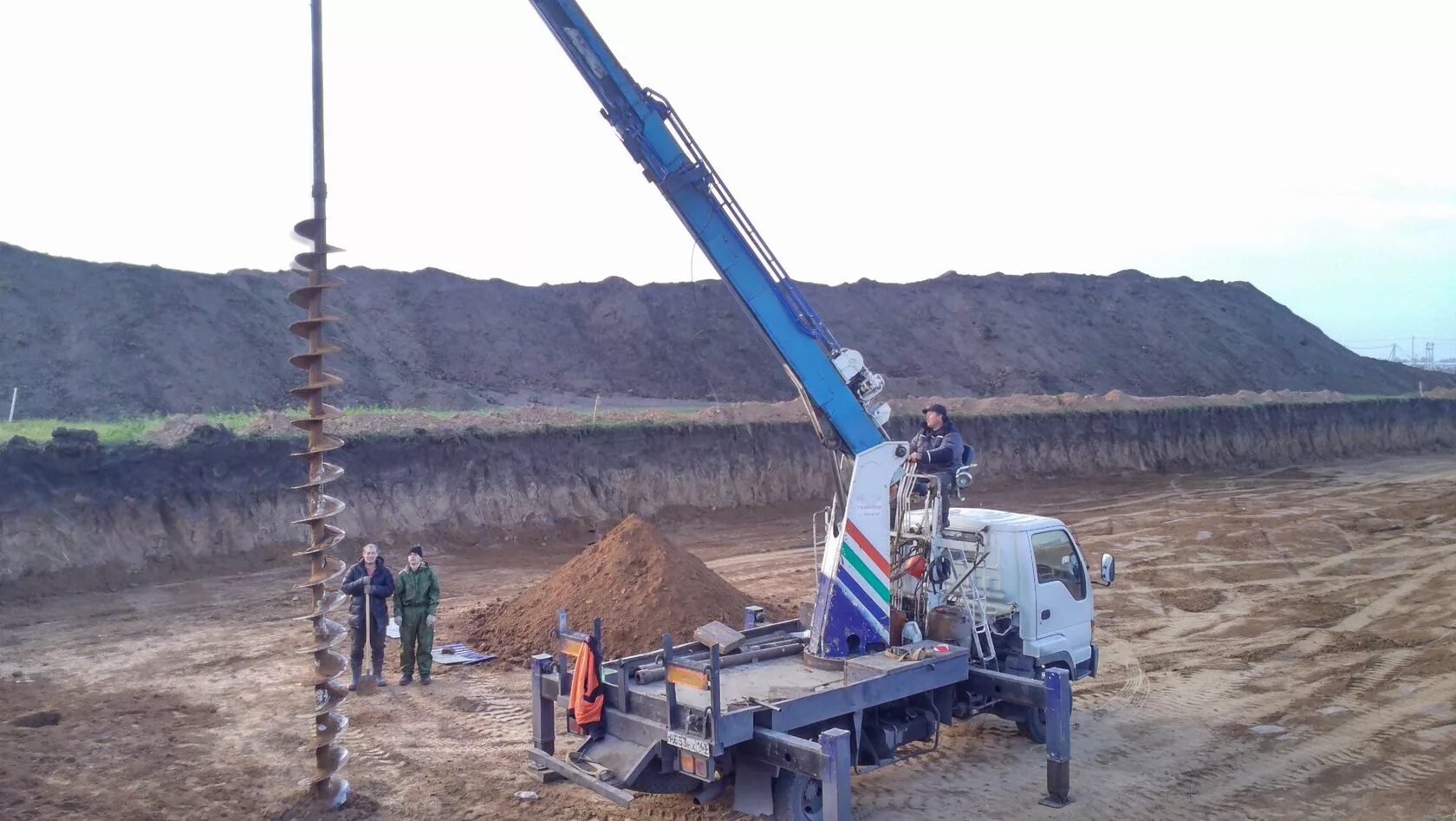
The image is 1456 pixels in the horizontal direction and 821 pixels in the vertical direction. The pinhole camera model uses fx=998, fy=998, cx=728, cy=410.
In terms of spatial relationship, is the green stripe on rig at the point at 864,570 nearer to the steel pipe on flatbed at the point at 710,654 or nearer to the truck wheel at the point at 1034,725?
the steel pipe on flatbed at the point at 710,654

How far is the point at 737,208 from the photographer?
8.76m

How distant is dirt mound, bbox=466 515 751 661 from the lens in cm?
1191

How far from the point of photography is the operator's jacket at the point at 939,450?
879cm

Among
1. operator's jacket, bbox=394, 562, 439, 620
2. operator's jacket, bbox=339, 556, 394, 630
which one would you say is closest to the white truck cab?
operator's jacket, bbox=394, 562, 439, 620

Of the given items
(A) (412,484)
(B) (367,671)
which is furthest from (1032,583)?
(A) (412,484)

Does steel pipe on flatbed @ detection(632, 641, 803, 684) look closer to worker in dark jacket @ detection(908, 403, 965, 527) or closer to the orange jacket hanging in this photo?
the orange jacket hanging

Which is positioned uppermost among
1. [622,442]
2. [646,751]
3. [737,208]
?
[737,208]

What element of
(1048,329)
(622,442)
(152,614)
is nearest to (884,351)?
(1048,329)

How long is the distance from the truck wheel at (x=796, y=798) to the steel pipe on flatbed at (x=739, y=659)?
970 millimetres

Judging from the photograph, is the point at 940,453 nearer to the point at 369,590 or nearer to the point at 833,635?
the point at 833,635

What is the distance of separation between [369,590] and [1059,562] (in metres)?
7.35

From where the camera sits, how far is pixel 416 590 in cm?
1125

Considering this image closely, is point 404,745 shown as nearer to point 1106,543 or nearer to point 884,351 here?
point 1106,543

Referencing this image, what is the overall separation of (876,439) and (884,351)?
154 ft
